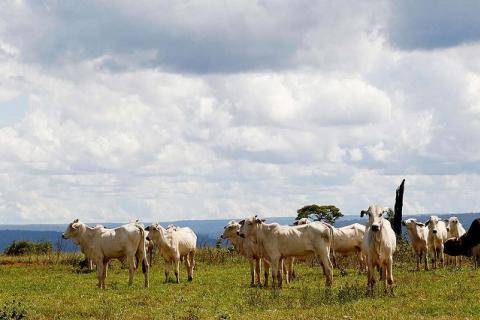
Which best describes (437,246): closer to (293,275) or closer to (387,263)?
(293,275)

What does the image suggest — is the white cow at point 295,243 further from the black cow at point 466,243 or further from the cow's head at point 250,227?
the black cow at point 466,243

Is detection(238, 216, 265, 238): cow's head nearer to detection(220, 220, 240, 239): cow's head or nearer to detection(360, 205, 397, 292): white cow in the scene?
detection(220, 220, 240, 239): cow's head

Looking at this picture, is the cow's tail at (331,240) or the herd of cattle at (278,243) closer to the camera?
the herd of cattle at (278,243)

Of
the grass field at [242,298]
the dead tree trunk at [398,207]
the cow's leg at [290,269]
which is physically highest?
the dead tree trunk at [398,207]

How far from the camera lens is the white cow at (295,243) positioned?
2473 cm

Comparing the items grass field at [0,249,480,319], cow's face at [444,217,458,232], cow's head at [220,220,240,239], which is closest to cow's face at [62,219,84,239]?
grass field at [0,249,480,319]

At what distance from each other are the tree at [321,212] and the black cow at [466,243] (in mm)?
43754

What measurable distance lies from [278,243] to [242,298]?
3.63 metres

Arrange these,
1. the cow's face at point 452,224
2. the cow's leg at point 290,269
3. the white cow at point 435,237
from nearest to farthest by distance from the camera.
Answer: the cow's leg at point 290,269 < the white cow at point 435,237 < the cow's face at point 452,224

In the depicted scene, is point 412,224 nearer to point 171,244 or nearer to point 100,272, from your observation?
point 171,244

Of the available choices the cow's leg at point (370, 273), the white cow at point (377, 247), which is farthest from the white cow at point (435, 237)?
the cow's leg at point (370, 273)

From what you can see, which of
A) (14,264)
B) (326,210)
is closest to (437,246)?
(14,264)

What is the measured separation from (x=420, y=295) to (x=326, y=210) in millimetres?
59411

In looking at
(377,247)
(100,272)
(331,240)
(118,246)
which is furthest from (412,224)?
(100,272)
